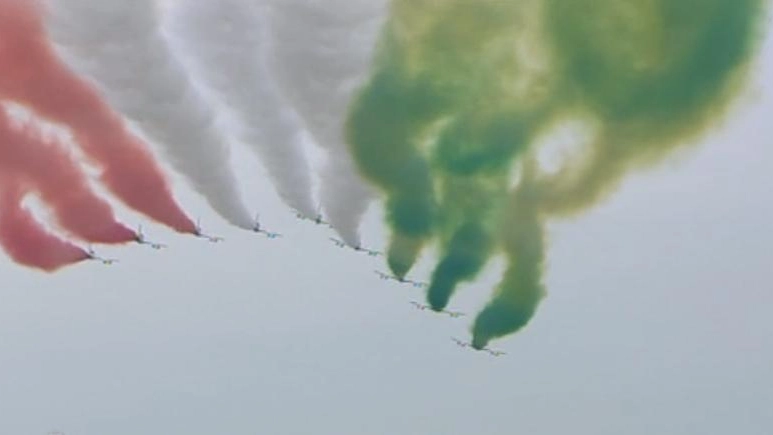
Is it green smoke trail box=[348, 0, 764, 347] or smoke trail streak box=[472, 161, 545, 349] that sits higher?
green smoke trail box=[348, 0, 764, 347]

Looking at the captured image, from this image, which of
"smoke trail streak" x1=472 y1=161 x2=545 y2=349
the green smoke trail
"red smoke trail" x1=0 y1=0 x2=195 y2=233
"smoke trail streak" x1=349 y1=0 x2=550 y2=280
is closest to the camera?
"red smoke trail" x1=0 y1=0 x2=195 y2=233

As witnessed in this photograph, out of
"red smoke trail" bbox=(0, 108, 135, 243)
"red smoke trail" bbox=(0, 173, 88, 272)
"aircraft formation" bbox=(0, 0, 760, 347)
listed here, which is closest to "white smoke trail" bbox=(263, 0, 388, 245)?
"aircraft formation" bbox=(0, 0, 760, 347)

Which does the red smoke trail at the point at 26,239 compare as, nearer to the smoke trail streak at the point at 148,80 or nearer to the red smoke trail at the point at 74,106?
the red smoke trail at the point at 74,106

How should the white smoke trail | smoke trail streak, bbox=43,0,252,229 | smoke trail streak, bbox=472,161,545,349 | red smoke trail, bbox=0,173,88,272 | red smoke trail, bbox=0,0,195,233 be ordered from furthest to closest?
smoke trail streak, bbox=472,161,545,349, red smoke trail, bbox=0,173,88,272, red smoke trail, bbox=0,0,195,233, the white smoke trail, smoke trail streak, bbox=43,0,252,229

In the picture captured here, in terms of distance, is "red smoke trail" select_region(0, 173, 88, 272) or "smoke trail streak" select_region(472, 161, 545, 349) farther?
"smoke trail streak" select_region(472, 161, 545, 349)

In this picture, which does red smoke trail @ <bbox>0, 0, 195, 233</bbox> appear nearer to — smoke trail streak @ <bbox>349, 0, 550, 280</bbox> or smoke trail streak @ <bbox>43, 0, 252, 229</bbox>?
smoke trail streak @ <bbox>43, 0, 252, 229</bbox>

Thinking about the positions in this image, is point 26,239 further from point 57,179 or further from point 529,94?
point 529,94

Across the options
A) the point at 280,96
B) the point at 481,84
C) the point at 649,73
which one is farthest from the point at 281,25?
the point at 649,73
